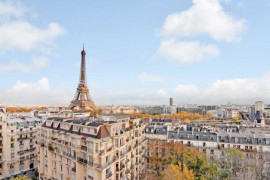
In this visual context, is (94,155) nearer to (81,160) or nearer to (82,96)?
(81,160)

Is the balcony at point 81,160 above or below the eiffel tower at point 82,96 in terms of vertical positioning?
below

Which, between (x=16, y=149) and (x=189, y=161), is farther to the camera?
(x=16, y=149)

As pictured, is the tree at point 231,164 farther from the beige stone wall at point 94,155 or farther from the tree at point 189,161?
the beige stone wall at point 94,155

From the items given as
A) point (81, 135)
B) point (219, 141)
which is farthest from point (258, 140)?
point (81, 135)

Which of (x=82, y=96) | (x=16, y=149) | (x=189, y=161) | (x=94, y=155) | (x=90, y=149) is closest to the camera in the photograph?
(x=94, y=155)

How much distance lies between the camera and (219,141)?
130 feet

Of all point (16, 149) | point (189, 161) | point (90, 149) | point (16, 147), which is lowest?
point (16, 149)

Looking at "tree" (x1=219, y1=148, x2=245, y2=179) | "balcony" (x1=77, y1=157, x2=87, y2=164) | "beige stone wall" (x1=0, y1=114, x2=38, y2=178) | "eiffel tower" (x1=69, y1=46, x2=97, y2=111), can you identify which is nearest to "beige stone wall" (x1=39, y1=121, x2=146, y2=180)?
"balcony" (x1=77, y1=157, x2=87, y2=164)

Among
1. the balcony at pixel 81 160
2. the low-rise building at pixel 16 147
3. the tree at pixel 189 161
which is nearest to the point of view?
the balcony at pixel 81 160

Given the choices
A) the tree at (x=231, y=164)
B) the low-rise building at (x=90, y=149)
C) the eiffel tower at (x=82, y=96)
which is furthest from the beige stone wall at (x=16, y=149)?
the eiffel tower at (x=82, y=96)

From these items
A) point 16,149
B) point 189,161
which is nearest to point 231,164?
point 189,161

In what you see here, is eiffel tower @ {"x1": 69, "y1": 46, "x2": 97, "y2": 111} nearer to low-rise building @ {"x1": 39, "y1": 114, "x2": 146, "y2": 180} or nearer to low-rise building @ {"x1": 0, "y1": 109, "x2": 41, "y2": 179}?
low-rise building @ {"x1": 0, "y1": 109, "x2": 41, "y2": 179}

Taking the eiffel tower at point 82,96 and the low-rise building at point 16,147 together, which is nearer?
the low-rise building at point 16,147

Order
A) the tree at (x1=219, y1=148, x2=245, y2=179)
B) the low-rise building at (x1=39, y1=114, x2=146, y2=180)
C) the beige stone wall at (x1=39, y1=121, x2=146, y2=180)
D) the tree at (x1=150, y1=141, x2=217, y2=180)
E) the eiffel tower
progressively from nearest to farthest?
the beige stone wall at (x1=39, y1=121, x2=146, y2=180) → the low-rise building at (x1=39, y1=114, x2=146, y2=180) → the tree at (x1=219, y1=148, x2=245, y2=179) → the tree at (x1=150, y1=141, x2=217, y2=180) → the eiffel tower
